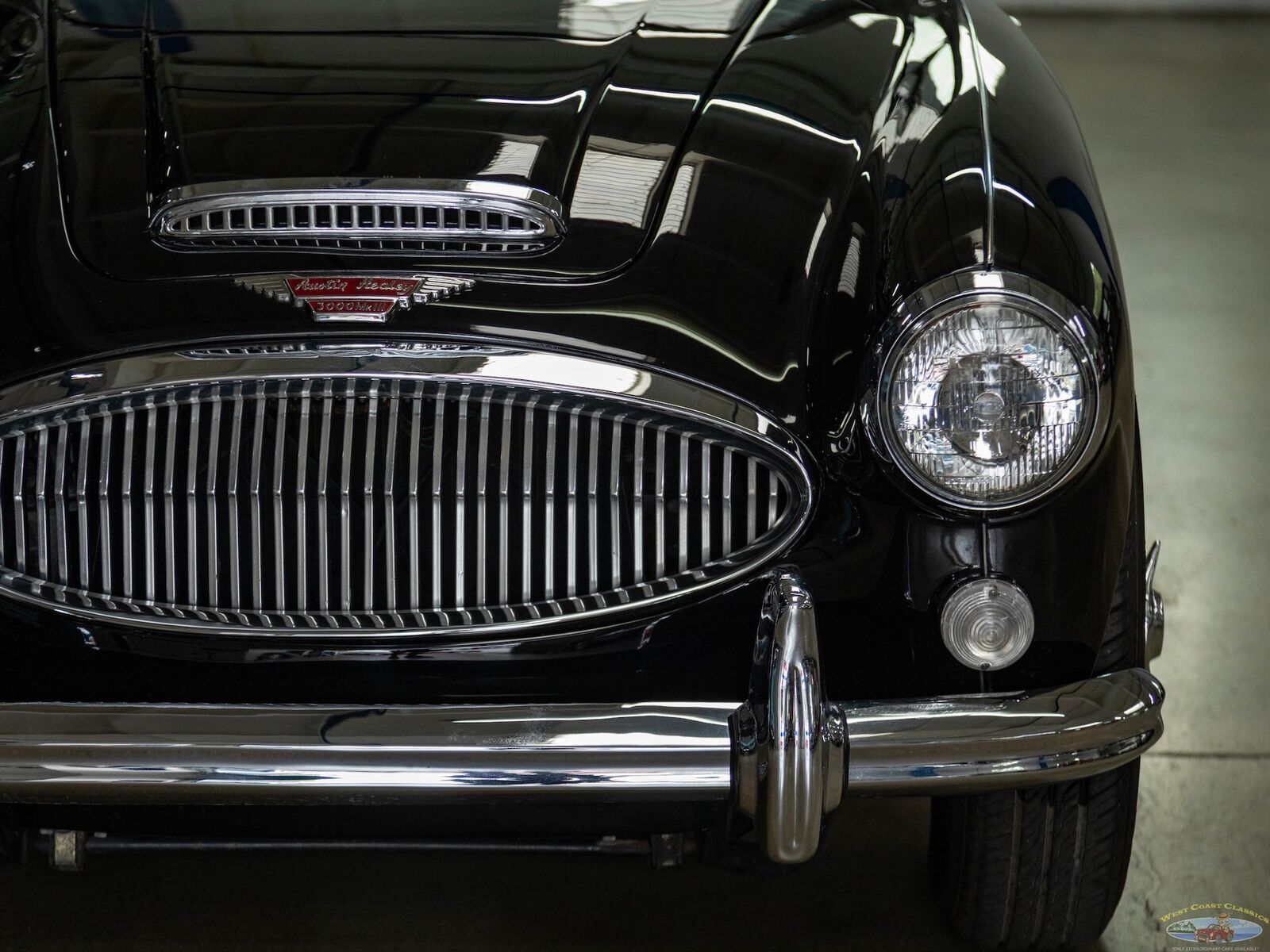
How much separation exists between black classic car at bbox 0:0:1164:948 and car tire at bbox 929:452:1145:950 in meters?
0.02

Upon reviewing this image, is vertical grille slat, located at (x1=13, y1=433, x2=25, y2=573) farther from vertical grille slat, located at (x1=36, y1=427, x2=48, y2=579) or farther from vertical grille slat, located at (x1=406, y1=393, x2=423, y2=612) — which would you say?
vertical grille slat, located at (x1=406, y1=393, x2=423, y2=612)

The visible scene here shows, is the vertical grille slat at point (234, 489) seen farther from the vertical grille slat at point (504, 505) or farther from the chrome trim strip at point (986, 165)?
the chrome trim strip at point (986, 165)

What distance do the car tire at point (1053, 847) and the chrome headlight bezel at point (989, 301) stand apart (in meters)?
0.23

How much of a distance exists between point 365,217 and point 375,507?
13.4 inches

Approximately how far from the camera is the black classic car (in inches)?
59.2

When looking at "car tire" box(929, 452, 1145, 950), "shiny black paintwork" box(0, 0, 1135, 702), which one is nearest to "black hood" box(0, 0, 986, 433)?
"shiny black paintwork" box(0, 0, 1135, 702)

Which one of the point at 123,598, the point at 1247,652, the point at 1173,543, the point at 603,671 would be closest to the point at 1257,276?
the point at 1173,543

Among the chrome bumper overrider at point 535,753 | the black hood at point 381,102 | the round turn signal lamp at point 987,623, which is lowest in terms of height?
the chrome bumper overrider at point 535,753

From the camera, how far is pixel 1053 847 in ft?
6.00

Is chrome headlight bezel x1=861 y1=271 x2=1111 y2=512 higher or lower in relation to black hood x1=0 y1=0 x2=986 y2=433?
lower

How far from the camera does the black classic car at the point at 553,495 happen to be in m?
1.50

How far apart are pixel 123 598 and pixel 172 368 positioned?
0.88 ft

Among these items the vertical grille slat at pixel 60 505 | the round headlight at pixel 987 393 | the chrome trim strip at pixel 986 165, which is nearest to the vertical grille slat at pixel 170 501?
the vertical grille slat at pixel 60 505

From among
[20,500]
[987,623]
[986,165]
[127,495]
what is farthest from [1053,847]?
[20,500]
